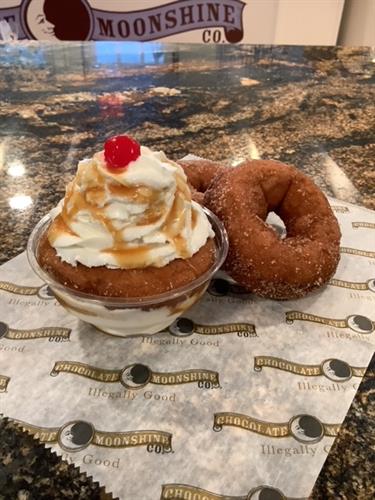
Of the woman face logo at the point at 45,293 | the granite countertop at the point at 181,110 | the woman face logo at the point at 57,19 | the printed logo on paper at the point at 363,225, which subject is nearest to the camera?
the woman face logo at the point at 45,293

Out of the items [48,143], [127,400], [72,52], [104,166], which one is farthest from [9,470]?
[72,52]

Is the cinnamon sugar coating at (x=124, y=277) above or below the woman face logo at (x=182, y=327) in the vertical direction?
above

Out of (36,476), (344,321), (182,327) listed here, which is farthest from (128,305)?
(344,321)

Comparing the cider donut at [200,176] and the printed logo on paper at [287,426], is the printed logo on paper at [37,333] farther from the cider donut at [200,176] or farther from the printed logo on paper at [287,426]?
the cider donut at [200,176]

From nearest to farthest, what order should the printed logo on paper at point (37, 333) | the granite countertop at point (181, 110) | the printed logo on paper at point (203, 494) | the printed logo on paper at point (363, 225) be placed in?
the printed logo on paper at point (203, 494), the printed logo on paper at point (37, 333), the printed logo on paper at point (363, 225), the granite countertop at point (181, 110)

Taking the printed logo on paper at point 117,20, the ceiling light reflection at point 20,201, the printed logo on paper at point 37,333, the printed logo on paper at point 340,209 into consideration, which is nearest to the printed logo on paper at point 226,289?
the printed logo on paper at point 37,333

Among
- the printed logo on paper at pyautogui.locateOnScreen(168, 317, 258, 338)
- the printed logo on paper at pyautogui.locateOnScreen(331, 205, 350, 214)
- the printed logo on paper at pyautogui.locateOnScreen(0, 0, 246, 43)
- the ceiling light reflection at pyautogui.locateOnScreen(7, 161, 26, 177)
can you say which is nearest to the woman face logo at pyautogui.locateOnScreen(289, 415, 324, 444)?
the printed logo on paper at pyautogui.locateOnScreen(168, 317, 258, 338)

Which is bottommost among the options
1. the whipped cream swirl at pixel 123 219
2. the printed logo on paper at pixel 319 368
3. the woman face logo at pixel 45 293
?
the printed logo on paper at pixel 319 368
